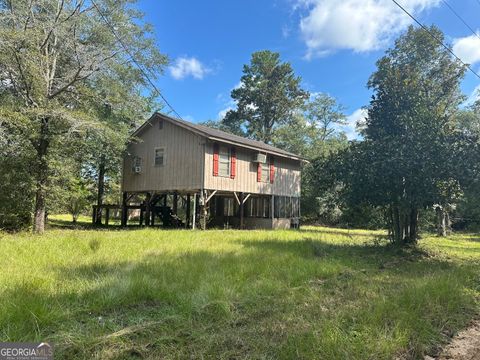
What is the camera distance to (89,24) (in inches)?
603

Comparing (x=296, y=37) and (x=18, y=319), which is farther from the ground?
(x=296, y=37)

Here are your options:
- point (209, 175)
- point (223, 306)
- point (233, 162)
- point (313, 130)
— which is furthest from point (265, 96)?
point (223, 306)

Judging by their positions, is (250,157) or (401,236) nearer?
(401,236)

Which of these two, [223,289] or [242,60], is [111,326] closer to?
[223,289]

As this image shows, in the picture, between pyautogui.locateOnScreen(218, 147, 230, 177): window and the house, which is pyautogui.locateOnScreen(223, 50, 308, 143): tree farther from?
pyautogui.locateOnScreen(218, 147, 230, 177): window

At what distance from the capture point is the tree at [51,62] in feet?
41.8

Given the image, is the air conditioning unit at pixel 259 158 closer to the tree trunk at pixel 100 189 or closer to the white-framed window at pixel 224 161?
the white-framed window at pixel 224 161

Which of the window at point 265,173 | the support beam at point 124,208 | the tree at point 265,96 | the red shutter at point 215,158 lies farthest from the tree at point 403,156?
the tree at point 265,96

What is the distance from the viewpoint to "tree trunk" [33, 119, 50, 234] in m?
13.5

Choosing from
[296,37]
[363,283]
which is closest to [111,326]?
[363,283]

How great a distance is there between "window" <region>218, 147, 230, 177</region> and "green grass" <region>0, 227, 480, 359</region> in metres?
9.73

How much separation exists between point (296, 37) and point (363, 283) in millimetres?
17340

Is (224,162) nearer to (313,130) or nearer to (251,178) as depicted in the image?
(251,178)

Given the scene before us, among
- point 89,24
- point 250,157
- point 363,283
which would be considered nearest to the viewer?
point 363,283
